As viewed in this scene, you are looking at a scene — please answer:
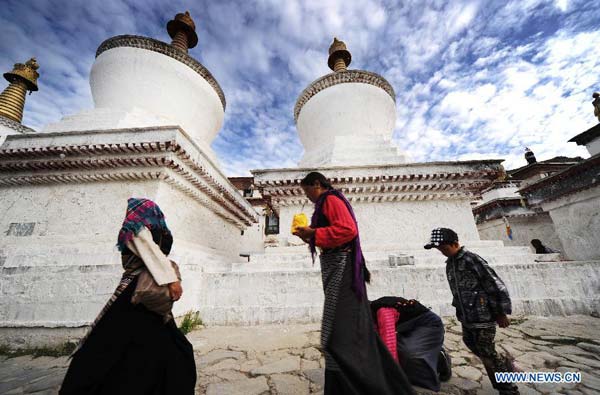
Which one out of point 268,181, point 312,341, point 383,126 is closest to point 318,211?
point 312,341

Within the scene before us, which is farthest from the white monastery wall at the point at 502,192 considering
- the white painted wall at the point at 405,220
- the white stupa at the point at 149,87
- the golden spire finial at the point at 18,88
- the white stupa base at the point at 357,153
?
the golden spire finial at the point at 18,88

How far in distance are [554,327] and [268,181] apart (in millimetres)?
5576

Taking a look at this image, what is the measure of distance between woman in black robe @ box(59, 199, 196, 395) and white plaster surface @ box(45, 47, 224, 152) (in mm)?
5815

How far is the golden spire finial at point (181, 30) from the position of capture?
9.96 m

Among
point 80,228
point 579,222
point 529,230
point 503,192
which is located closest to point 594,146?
point 503,192

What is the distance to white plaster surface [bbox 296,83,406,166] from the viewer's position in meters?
7.06

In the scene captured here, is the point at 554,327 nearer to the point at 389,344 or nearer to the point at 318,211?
the point at 389,344

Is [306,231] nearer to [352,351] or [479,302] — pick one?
[352,351]

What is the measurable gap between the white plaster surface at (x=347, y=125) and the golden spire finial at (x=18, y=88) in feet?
46.8

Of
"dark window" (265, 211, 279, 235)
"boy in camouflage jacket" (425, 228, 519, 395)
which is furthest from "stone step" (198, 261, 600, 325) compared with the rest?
"dark window" (265, 211, 279, 235)

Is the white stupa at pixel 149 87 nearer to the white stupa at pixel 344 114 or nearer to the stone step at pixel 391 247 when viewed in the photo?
the white stupa at pixel 344 114

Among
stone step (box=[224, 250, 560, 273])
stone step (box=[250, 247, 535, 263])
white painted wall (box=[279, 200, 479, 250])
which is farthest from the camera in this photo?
white painted wall (box=[279, 200, 479, 250])

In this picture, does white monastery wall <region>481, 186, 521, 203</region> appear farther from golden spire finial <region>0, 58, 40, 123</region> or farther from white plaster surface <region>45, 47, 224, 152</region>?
golden spire finial <region>0, 58, 40, 123</region>

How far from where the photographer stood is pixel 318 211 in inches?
79.3
